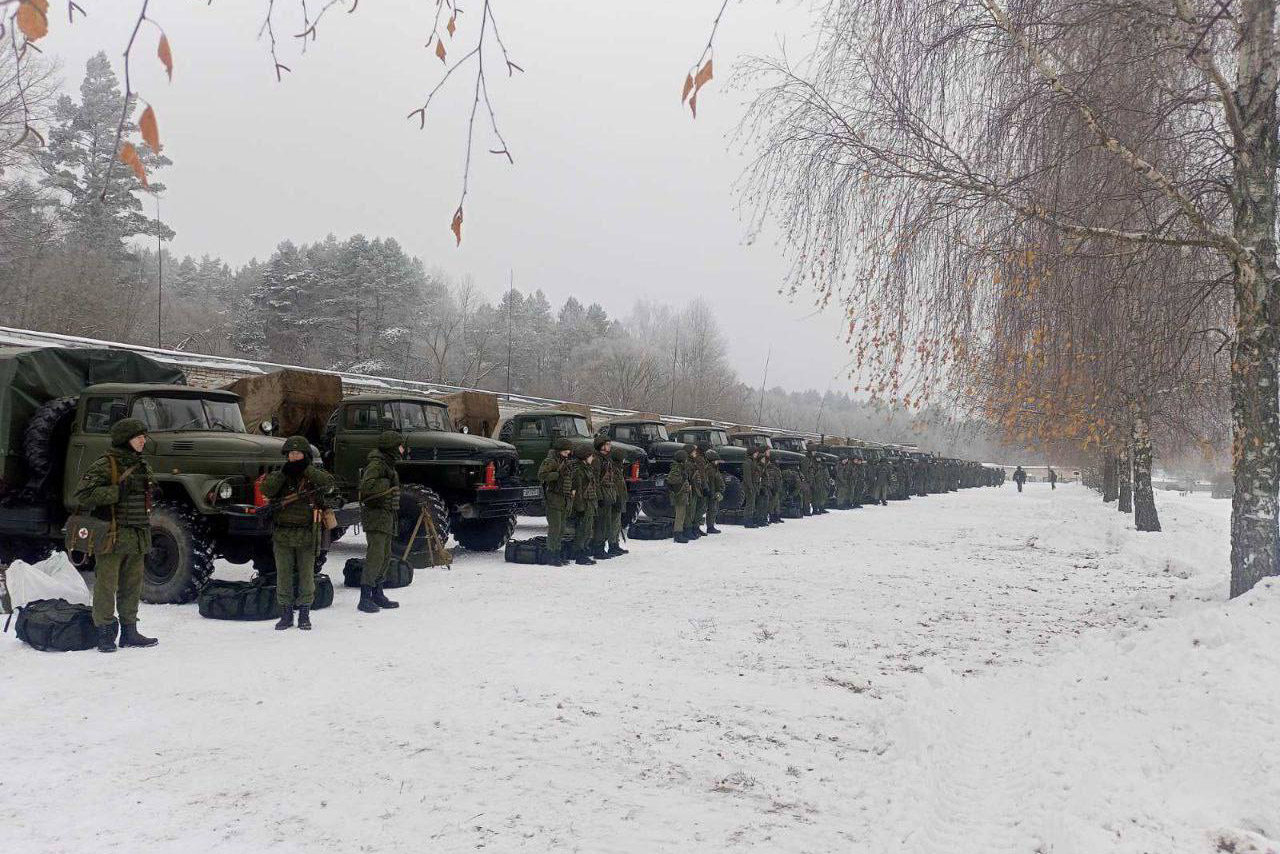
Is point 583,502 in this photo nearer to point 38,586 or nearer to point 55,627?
point 38,586

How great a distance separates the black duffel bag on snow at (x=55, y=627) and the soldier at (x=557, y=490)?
555 cm

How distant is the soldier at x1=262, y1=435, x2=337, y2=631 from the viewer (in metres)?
6.86

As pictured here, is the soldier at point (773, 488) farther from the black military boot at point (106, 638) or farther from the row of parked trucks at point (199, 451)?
the black military boot at point (106, 638)

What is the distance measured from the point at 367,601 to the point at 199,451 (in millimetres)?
2354

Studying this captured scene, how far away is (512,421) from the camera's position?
49.1 feet

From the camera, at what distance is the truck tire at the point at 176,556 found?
7504 mm

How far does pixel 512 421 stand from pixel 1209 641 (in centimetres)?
1186

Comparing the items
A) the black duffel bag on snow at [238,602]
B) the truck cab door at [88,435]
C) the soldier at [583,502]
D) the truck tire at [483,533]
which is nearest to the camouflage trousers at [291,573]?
the black duffel bag on snow at [238,602]

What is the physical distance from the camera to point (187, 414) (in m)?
8.45

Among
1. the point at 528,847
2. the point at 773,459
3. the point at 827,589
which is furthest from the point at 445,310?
the point at 528,847

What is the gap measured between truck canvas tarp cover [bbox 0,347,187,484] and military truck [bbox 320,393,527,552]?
8.04 ft

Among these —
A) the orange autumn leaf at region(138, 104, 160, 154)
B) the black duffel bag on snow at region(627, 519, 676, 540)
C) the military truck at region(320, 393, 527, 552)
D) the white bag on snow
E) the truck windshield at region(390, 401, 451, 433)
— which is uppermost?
the orange autumn leaf at region(138, 104, 160, 154)

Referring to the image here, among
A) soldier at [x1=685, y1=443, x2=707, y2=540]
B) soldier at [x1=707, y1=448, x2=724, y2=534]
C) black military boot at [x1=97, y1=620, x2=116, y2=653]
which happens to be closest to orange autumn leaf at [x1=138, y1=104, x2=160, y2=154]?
black military boot at [x1=97, y1=620, x2=116, y2=653]

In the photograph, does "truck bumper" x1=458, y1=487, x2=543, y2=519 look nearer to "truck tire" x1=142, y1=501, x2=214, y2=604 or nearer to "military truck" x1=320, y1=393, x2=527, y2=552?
"military truck" x1=320, y1=393, x2=527, y2=552
